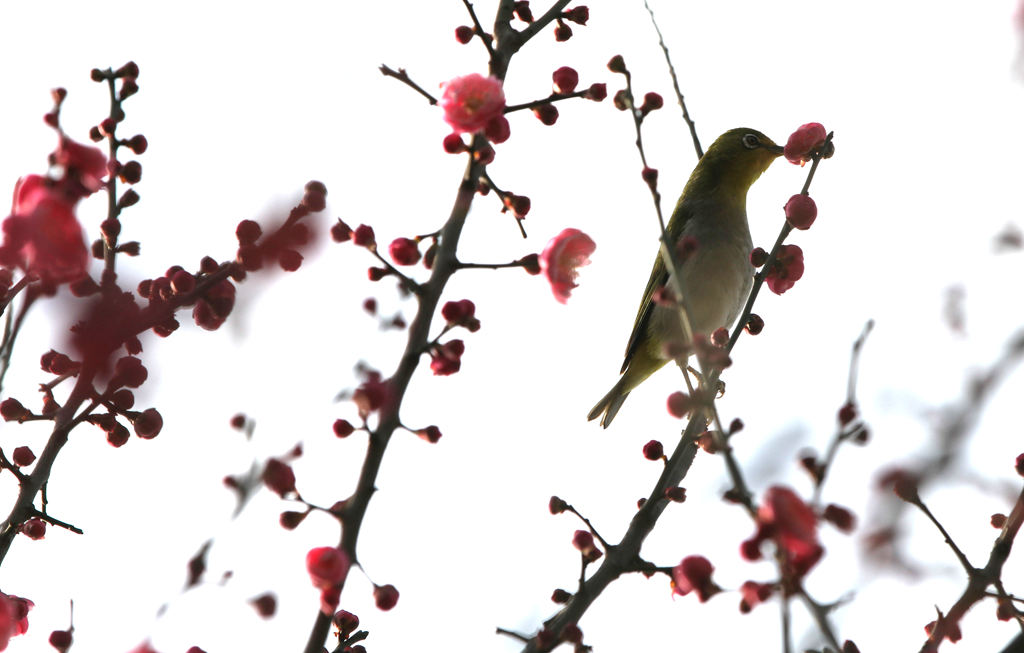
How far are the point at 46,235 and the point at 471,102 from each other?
4.11ft

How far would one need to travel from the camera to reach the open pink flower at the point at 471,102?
9.53ft

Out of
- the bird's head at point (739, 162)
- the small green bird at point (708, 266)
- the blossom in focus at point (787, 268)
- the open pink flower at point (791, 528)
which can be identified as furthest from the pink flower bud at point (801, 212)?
the bird's head at point (739, 162)

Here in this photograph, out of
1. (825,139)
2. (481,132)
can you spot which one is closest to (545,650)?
(481,132)

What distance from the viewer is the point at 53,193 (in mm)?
2125

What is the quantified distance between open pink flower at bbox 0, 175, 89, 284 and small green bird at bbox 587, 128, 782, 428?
4.90 meters

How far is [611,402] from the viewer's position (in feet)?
22.7

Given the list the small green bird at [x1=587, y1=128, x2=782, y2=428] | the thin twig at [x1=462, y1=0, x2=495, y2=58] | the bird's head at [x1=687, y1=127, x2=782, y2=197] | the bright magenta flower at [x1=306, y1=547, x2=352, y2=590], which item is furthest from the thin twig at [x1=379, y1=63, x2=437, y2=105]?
the bird's head at [x1=687, y1=127, x2=782, y2=197]

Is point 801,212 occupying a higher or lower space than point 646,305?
lower

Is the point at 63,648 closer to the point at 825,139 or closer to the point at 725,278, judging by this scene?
the point at 825,139

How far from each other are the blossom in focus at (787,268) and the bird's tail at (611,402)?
275cm

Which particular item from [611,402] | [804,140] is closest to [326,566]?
[804,140]

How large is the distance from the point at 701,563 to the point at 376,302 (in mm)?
1059

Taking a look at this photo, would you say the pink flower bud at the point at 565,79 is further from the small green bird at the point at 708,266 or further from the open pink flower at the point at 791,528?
the small green bird at the point at 708,266

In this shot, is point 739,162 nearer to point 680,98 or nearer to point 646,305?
point 646,305
